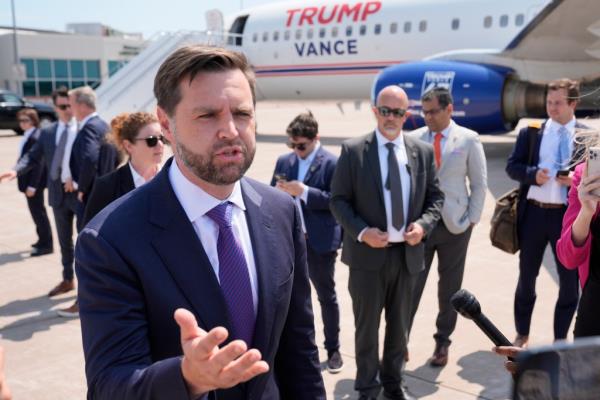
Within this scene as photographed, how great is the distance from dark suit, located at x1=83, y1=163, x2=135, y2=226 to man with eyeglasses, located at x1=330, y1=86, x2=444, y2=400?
1299mm

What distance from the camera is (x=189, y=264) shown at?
1.67m

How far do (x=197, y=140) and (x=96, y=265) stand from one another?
1.34ft

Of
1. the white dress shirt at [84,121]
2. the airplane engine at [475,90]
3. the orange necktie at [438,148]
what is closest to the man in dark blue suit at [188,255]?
the orange necktie at [438,148]

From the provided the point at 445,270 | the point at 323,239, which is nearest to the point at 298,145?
the point at 323,239

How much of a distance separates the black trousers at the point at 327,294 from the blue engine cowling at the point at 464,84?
870cm

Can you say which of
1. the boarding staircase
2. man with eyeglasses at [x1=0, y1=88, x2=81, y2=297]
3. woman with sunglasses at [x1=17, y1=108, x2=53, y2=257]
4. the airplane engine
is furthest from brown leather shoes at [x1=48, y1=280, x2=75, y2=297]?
the boarding staircase

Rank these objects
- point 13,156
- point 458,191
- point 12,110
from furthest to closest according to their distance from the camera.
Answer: point 12,110 → point 13,156 → point 458,191

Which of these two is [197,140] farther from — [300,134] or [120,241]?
[300,134]

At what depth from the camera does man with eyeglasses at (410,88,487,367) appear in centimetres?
453

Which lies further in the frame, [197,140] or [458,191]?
[458,191]

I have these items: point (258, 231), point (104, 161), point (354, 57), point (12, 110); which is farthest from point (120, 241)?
point (12, 110)

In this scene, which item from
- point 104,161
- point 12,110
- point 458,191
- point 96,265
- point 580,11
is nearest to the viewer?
point 96,265

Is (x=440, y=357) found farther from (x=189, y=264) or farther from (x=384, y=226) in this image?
(x=189, y=264)

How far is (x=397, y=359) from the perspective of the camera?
4004mm
